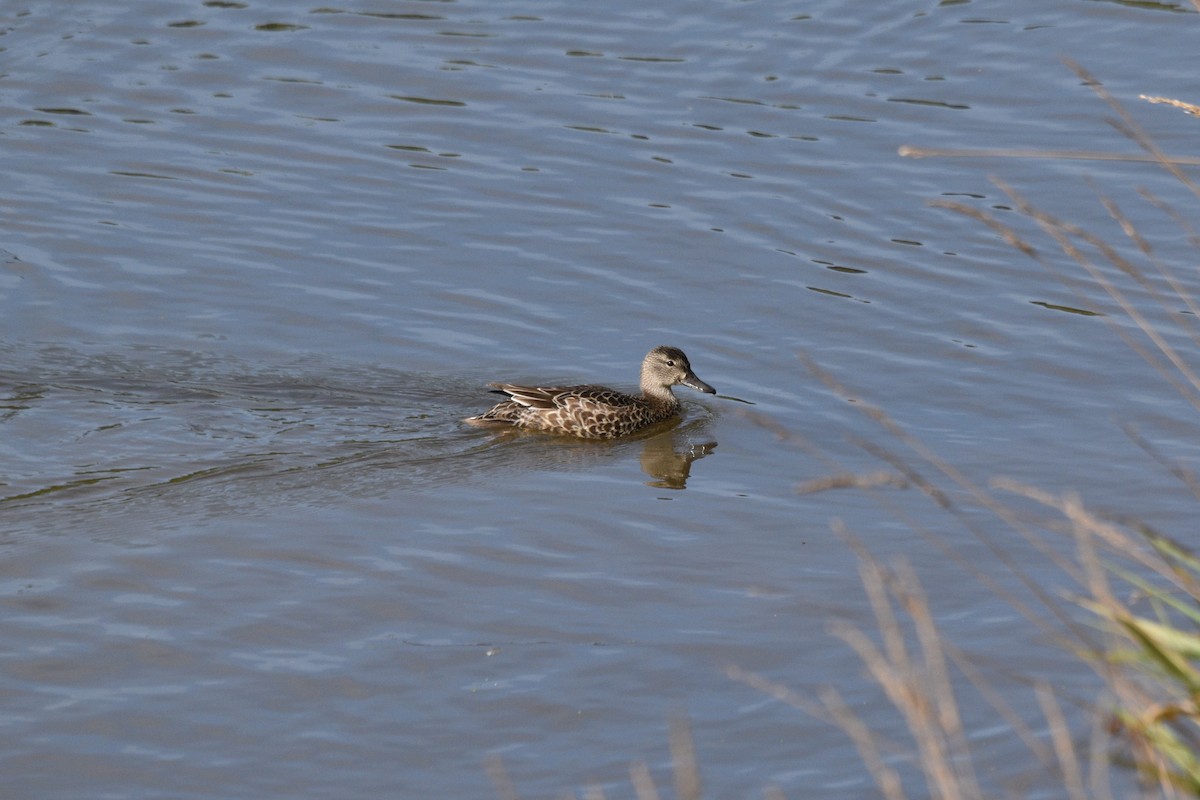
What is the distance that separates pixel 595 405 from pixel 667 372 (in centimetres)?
64

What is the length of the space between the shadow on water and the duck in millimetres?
108

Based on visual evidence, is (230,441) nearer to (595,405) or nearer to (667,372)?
(595,405)

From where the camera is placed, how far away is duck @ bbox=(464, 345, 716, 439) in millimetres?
10500

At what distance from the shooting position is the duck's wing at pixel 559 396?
10.5 m

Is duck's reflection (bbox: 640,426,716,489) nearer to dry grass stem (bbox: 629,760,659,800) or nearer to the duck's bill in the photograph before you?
the duck's bill

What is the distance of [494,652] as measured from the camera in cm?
719

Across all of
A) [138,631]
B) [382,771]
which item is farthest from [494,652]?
[138,631]

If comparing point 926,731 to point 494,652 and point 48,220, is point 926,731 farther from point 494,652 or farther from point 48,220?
point 48,220

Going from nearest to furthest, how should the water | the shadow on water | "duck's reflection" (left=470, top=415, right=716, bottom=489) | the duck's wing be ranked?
1. the water
2. the shadow on water
3. "duck's reflection" (left=470, top=415, right=716, bottom=489)
4. the duck's wing

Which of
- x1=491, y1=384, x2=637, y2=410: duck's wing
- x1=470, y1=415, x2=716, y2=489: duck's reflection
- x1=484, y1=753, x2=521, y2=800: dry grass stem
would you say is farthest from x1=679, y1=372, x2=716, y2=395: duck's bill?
x1=484, y1=753, x2=521, y2=800: dry grass stem

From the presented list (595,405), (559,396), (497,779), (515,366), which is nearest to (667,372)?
(595,405)

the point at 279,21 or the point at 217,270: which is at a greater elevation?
the point at 279,21

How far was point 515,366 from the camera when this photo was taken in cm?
1137

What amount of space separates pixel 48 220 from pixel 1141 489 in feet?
28.3
